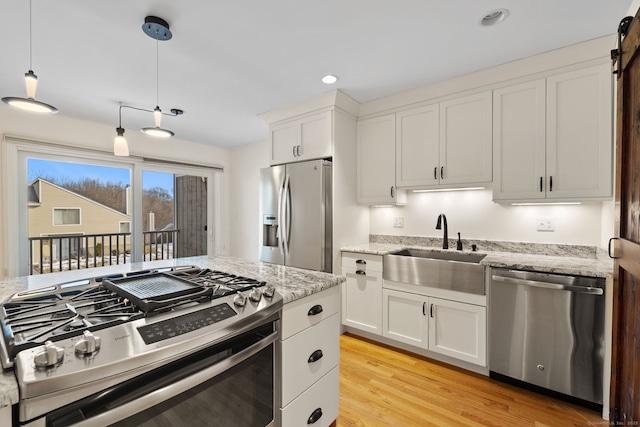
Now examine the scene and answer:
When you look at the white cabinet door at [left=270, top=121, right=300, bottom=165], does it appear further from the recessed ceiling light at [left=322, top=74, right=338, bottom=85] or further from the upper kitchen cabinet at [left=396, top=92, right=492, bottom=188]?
the upper kitchen cabinet at [left=396, top=92, right=492, bottom=188]

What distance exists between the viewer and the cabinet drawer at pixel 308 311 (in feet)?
4.09

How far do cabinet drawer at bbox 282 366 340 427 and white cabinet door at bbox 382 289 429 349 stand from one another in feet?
3.95

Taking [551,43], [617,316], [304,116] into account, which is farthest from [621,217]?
[304,116]

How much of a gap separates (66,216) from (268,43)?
3.42m

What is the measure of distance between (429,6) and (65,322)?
7.18 feet

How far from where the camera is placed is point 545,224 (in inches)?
96.4

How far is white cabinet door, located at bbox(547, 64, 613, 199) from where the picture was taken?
6.50 feet

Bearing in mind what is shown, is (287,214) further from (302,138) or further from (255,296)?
(255,296)

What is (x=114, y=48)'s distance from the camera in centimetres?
197

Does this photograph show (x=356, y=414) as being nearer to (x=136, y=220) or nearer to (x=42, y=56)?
(x=42, y=56)

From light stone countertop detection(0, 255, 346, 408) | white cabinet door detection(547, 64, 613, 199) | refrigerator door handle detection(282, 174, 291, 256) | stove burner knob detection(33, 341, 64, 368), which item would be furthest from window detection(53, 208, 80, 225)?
white cabinet door detection(547, 64, 613, 199)

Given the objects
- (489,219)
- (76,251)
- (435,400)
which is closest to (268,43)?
(489,219)

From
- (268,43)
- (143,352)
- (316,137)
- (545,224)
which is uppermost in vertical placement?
(268,43)

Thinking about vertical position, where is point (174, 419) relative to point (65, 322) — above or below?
below
